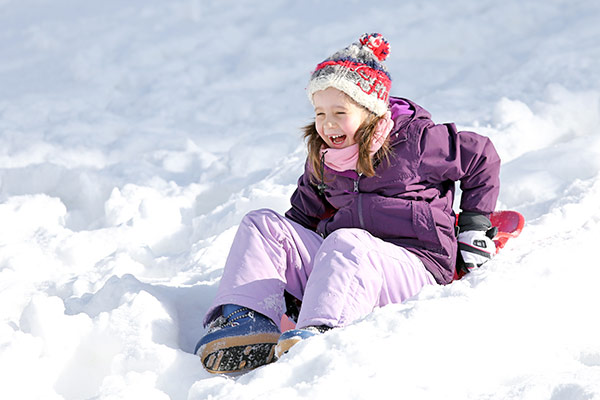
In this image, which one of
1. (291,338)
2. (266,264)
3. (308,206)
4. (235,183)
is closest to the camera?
(291,338)

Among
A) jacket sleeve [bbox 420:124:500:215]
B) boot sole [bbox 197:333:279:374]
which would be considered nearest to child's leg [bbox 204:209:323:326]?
boot sole [bbox 197:333:279:374]

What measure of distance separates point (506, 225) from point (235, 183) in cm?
205

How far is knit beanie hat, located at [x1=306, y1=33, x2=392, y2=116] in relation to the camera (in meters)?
1.95

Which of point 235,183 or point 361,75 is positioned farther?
point 235,183

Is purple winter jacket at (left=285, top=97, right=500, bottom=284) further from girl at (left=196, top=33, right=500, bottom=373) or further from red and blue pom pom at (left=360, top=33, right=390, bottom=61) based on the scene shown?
red and blue pom pom at (left=360, top=33, right=390, bottom=61)

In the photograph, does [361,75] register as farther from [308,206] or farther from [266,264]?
[266,264]

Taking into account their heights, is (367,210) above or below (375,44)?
below

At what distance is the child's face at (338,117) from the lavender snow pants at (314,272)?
0.27 m

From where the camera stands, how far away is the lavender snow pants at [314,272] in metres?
1.64

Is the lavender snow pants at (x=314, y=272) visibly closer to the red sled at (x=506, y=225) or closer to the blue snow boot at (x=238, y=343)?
the blue snow boot at (x=238, y=343)

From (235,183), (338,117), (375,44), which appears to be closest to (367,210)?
(338,117)

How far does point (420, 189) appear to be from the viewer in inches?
77.5

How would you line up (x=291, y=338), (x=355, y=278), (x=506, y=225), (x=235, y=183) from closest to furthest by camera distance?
(x=291, y=338), (x=355, y=278), (x=506, y=225), (x=235, y=183)

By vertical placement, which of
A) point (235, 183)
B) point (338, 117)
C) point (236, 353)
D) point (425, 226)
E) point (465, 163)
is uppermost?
point (338, 117)
